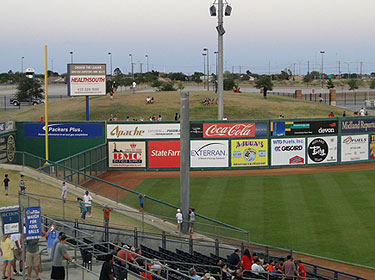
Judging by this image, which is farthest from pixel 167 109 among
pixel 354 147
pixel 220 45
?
pixel 354 147

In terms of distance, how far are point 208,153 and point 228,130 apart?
2508mm

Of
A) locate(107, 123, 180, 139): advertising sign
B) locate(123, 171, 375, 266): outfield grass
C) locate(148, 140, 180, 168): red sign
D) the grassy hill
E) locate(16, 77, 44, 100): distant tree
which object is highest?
locate(16, 77, 44, 100): distant tree

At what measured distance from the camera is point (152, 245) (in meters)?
23.3

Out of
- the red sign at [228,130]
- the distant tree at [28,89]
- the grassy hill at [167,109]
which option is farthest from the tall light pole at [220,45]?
the distant tree at [28,89]

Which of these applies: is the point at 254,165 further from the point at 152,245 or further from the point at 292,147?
the point at 152,245

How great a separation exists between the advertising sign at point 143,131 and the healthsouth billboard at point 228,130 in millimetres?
1660

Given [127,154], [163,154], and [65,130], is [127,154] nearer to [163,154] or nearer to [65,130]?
[163,154]

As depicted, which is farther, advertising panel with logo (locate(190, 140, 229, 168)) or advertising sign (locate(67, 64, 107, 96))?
advertising sign (locate(67, 64, 107, 96))

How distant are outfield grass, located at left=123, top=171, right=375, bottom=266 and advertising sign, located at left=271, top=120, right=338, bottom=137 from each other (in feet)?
16.6

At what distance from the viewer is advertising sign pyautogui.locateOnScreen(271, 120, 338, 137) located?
152ft

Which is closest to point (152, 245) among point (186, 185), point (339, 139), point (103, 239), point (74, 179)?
point (103, 239)

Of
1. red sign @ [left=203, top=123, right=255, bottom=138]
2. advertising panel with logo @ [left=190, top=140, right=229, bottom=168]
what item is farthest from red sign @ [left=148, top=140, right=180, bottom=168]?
red sign @ [left=203, top=123, right=255, bottom=138]

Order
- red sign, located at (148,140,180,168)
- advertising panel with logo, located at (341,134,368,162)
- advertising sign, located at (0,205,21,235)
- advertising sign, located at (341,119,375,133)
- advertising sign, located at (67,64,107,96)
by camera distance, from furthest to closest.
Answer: advertising sign, located at (67,64,107,96), advertising panel with logo, located at (341,134,368,162), advertising sign, located at (341,119,375,133), red sign, located at (148,140,180,168), advertising sign, located at (0,205,21,235)

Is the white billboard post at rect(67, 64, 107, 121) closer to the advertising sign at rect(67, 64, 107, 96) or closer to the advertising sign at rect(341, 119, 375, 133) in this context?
the advertising sign at rect(67, 64, 107, 96)
